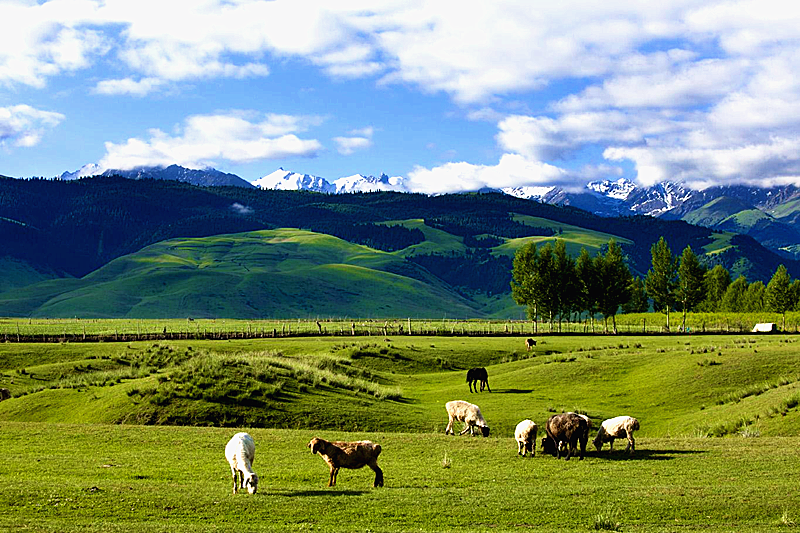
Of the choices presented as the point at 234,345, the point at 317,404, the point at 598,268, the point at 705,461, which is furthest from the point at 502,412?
the point at 598,268

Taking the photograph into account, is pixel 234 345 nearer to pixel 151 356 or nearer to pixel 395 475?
pixel 151 356

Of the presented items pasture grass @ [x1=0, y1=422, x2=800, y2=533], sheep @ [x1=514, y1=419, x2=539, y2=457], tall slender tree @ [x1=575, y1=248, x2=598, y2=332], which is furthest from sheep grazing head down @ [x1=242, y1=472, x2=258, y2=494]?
tall slender tree @ [x1=575, y1=248, x2=598, y2=332]

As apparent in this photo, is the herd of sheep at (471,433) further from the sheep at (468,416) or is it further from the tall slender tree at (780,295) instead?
the tall slender tree at (780,295)

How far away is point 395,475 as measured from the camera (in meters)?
23.2

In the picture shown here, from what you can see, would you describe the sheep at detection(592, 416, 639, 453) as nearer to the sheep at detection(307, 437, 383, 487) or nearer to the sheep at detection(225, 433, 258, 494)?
the sheep at detection(307, 437, 383, 487)

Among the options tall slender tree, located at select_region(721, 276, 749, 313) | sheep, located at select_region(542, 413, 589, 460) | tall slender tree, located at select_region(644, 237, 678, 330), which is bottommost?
→ sheep, located at select_region(542, 413, 589, 460)

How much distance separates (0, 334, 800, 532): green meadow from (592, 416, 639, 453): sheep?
67cm

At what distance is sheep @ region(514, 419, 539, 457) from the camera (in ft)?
85.5

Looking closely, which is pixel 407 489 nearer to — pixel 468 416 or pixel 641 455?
pixel 641 455

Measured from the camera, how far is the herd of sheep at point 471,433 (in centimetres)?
2028

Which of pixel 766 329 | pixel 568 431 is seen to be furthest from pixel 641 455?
pixel 766 329

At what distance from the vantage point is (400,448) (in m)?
28.3

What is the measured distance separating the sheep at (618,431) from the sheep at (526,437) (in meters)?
2.35

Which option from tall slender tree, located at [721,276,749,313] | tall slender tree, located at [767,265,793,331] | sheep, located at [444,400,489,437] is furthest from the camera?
tall slender tree, located at [721,276,749,313]
